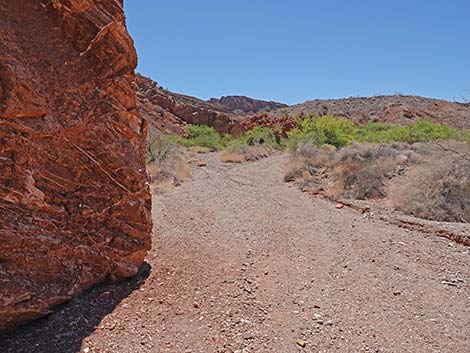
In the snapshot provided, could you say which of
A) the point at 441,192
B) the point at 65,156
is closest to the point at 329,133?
the point at 441,192

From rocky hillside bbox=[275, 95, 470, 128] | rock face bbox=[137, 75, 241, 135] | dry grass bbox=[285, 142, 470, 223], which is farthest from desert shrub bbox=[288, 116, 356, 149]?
rock face bbox=[137, 75, 241, 135]

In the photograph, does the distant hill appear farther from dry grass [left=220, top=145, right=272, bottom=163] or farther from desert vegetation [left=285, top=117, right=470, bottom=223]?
desert vegetation [left=285, top=117, right=470, bottom=223]

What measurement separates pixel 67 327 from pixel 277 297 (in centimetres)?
237

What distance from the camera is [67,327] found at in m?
3.41

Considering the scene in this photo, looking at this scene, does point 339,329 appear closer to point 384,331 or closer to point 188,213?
point 384,331

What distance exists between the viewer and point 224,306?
13.4 feet

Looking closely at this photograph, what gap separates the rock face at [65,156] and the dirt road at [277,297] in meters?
0.39

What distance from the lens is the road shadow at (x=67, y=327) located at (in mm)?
3160

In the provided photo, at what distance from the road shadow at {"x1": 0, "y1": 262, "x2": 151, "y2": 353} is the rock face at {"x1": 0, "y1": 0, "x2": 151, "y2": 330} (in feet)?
→ 0.36

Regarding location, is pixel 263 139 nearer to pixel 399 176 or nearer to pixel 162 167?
pixel 162 167

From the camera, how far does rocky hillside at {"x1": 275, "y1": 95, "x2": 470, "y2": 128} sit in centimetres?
4291

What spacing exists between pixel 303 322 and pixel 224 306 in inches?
35.9

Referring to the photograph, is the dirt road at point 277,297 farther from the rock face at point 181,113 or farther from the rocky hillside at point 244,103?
the rocky hillside at point 244,103

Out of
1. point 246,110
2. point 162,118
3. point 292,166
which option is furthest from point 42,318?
point 246,110
